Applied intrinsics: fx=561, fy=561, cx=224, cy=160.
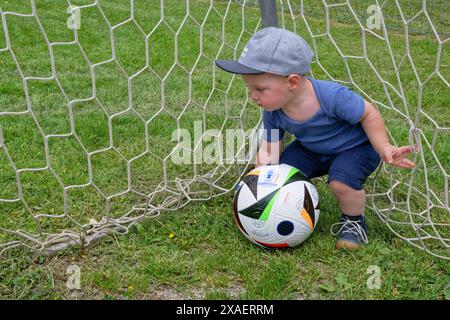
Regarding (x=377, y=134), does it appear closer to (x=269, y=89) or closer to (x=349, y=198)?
(x=349, y=198)

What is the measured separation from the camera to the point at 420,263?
1918mm

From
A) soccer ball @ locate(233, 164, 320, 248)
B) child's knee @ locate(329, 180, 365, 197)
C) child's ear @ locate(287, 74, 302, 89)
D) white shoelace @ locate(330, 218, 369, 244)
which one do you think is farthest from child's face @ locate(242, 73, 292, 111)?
white shoelace @ locate(330, 218, 369, 244)

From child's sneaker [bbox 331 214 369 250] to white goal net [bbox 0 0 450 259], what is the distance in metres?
0.15

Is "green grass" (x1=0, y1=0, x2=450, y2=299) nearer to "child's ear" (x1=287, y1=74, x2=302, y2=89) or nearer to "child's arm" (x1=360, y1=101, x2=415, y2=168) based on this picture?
"child's arm" (x1=360, y1=101, x2=415, y2=168)

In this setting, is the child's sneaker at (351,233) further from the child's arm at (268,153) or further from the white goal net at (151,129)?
the child's arm at (268,153)

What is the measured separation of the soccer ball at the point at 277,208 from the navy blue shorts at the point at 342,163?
126 mm

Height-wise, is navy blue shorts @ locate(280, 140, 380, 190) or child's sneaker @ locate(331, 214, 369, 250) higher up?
navy blue shorts @ locate(280, 140, 380, 190)

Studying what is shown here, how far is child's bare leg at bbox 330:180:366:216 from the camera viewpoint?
201 centimetres

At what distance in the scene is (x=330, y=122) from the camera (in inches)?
78.9

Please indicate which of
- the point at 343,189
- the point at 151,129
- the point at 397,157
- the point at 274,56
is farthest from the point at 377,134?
the point at 151,129

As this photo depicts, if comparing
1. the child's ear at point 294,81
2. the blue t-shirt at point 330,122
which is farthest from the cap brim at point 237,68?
the blue t-shirt at point 330,122

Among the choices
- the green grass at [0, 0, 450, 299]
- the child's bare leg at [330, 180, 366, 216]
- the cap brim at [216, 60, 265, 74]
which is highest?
the cap brim at [216, 60, 265, 74]

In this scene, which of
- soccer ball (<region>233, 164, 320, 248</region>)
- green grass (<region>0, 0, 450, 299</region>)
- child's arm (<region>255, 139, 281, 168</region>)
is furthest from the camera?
child's arm (<region>255, 139, 281, 168</region>)
